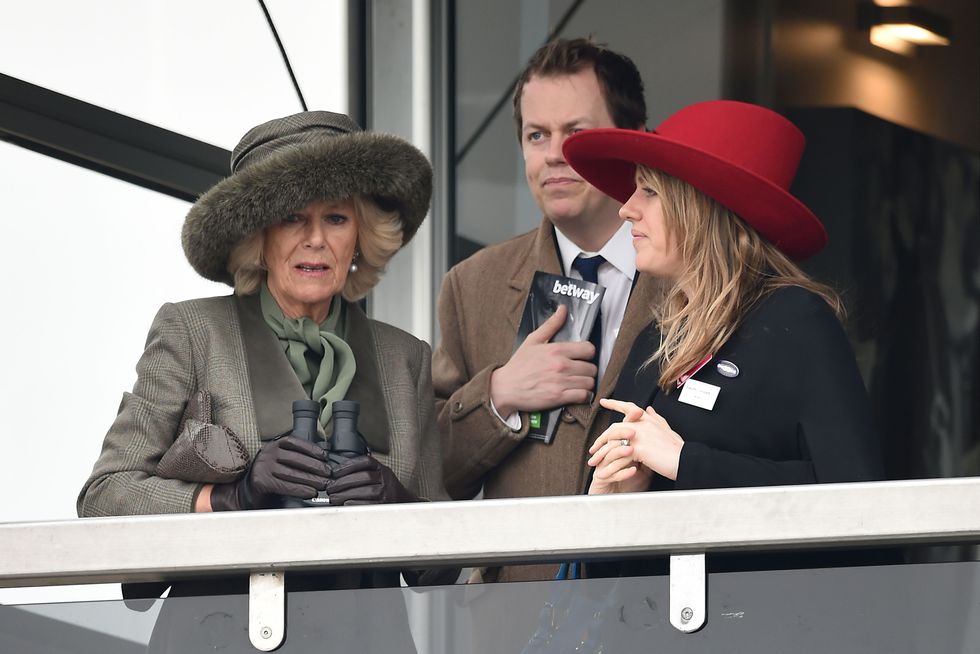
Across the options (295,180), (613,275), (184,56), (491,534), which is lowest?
(491,534)

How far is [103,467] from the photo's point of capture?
8.26 feet

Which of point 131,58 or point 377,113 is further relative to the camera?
point 131,58

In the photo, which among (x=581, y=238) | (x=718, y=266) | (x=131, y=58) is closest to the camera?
(x=718, y=266)

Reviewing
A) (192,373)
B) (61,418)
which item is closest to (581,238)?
(192,373)

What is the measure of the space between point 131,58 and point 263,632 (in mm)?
3790

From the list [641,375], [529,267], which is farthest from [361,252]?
[641,375]

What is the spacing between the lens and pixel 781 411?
2.32 m

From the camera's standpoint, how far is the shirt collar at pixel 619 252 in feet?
10.7

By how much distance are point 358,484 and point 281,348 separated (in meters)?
0.43

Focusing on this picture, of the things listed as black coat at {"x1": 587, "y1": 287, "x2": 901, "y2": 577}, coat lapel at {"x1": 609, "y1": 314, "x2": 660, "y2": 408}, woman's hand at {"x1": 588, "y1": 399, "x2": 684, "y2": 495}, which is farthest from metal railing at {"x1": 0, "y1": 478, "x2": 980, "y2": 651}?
coat lapel at {"x1": 609, "y1": 314, "x2": 660, "y2": 408}

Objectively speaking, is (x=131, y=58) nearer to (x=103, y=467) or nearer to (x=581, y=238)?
(x=581, y=238)

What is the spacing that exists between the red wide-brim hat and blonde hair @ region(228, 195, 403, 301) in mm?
432

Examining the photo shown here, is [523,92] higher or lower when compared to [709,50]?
lower

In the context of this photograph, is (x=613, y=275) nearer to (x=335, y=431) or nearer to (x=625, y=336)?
(x=625, y=336)
